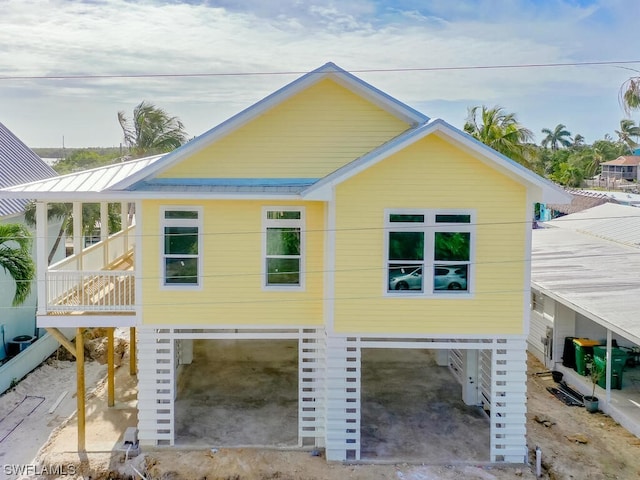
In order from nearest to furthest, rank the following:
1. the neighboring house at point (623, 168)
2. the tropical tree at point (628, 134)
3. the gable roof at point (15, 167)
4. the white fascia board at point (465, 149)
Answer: the white fascia board at point (465, 149) < the gable roof at point (15, 167) < the neighboring house at point (623, 168) < the tropical tree at point (628, 134)

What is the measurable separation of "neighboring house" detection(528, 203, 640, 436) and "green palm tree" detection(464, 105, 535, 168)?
144 inches

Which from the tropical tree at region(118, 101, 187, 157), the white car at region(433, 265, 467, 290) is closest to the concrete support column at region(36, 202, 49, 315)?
the white car at region(433, 265, 467, 290)

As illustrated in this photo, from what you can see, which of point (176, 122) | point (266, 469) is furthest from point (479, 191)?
point (176, 122)

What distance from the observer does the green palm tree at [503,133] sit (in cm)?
2338

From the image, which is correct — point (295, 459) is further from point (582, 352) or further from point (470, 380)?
point (582, 352)

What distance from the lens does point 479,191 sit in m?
11.3

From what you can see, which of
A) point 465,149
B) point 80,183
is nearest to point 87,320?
point 80,183

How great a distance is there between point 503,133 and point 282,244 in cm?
1452

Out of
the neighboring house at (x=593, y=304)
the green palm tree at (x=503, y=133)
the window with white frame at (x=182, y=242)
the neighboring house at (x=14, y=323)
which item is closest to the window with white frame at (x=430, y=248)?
the neighboring house at (x=593, y=304)

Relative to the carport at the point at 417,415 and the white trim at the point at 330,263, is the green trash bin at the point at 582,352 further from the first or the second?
the white trim at the point at 330,263

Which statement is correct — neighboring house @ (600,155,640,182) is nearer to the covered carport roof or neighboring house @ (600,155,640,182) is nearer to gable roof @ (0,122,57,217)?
the covered carport roof

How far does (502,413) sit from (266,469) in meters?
4.66

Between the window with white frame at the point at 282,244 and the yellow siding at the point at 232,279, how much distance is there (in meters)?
0.14

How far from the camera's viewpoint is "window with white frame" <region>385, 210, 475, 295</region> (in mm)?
11305
